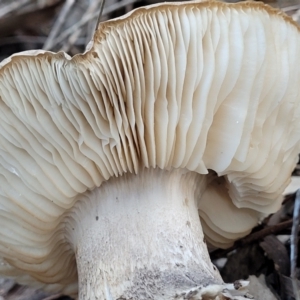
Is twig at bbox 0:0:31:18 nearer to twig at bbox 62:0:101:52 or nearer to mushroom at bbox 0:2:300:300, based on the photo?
twig at bbox 62:0:101:52

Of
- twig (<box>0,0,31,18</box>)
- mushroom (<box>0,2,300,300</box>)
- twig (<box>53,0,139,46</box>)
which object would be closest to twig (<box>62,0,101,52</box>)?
twig (<box>53,0,139,46</box>)

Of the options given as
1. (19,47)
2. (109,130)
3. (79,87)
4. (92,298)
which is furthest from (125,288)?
(19,47)

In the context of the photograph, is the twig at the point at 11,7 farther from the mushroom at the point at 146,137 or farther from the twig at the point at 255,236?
the twig at the point at 255,236

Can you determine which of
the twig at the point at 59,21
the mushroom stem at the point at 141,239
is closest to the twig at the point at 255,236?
the mushroom stem at the point at 141,239

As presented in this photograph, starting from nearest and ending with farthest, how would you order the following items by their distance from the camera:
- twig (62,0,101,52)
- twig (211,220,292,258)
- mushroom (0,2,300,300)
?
mushroom (0,2,300,300) < twig (211,220,292,258) < twig (62,0,101,52)

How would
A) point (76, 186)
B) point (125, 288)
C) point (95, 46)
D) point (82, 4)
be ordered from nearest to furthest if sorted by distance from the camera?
point (95, 46) < point (125, 288) < point (76, 186) < point (82, 4)

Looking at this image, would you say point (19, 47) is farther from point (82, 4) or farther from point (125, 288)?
point (125, 288)

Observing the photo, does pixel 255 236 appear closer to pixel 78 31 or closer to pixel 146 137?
pixel 146 137

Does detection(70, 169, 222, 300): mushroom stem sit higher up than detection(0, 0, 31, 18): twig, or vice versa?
detection(0, 0, 31, 18): twig
